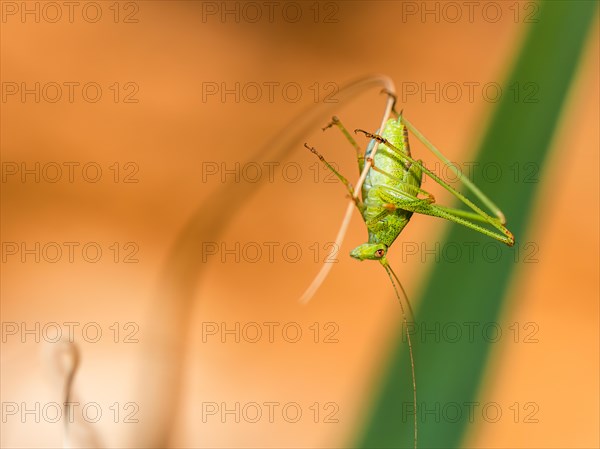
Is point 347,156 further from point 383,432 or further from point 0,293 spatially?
point 383,432

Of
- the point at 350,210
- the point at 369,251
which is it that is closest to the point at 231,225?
the point at 369,251

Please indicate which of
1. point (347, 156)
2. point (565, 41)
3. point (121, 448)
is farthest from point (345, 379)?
point (565, 41)

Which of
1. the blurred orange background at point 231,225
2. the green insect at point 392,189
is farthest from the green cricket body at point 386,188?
the blurred orange background at point 231,225

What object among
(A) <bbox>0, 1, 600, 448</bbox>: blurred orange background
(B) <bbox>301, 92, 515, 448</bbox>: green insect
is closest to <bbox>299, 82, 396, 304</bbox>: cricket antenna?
(B) <bbox>301, 92, 515, 448</bbox>: green insect

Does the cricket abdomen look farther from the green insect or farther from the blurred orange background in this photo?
the blurred orange background

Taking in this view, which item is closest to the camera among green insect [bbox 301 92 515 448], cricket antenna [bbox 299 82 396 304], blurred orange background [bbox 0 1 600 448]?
cricket antenna [bbox 299 82 396 304]

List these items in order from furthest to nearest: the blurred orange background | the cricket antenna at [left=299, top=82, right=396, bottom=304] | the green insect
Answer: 1. the blurred orange background
2. the green insect
3. the cricket antenna at [left=299, top=82, right=396, bottom=304]

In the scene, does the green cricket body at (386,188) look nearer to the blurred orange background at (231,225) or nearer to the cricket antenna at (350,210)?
the cricket antenna at (350,210)

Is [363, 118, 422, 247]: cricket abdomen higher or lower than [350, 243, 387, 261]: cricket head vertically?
higher

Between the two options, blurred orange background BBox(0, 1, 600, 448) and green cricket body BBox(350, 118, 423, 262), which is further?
blurred orange background BBox(0, 1, 600, 448)
